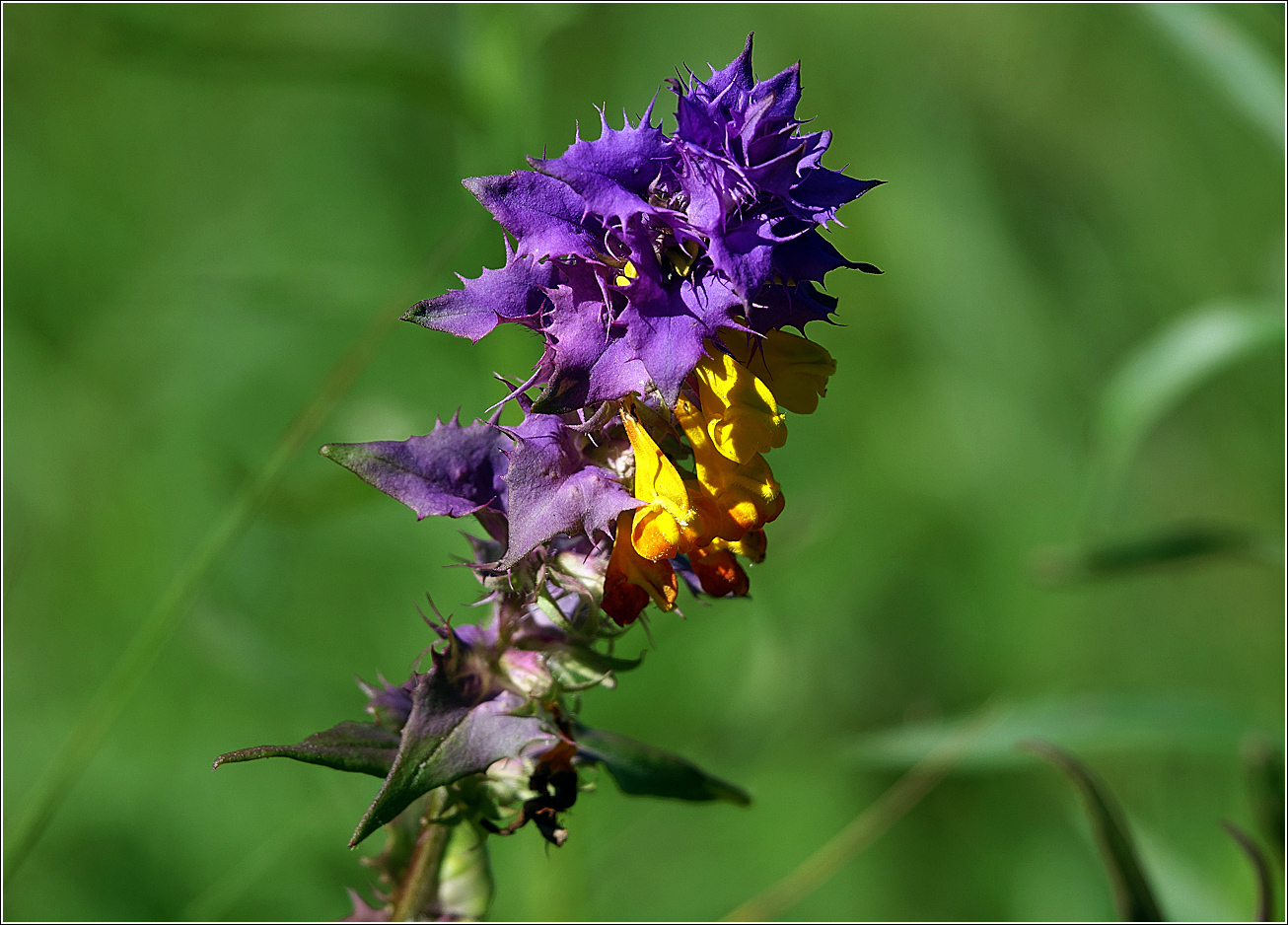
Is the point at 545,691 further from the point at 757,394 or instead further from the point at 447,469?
the point at 757,394

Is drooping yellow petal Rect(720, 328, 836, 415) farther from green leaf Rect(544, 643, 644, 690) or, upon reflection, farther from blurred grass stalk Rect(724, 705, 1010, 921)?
blurred grass stalk Rect(724, 705, 1010, 921)

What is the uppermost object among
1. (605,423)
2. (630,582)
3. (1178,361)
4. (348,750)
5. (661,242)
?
(1178,361)

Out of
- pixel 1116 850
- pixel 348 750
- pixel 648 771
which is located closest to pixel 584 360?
pixel 348 750

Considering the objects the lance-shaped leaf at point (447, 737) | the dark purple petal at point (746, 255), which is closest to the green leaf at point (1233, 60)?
the dark purple petal at point (746, 255)

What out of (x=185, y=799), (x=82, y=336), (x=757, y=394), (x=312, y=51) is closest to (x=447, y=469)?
(x=757, y=394)

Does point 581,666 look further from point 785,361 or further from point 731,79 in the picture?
point 731,79

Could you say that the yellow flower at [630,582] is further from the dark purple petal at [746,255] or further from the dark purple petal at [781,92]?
the dark purple petal at [781,92]

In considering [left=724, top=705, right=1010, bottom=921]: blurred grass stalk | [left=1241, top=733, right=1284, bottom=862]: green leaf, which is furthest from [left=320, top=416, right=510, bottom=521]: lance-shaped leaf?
[left=1241, top=733, right=1284, bottom=862]: green leaf
